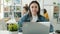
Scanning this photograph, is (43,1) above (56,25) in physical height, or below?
above

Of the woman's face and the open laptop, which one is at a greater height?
the woman's face

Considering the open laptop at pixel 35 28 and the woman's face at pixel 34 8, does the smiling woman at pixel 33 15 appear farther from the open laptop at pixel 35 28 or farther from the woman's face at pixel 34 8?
the open laptop at pixel 35 28

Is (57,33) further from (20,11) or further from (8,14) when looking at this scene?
(8,14)

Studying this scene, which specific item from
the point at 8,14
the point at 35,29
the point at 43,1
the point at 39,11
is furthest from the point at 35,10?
the point at 35,29

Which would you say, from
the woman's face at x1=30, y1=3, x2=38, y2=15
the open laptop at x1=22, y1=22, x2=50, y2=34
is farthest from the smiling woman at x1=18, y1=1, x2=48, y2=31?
the open laptop at x1=22, y1=22, x2=50, y2=34

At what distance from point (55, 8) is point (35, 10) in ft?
1.31

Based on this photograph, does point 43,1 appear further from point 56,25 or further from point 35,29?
point 35,29

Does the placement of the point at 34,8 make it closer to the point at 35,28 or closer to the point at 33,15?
the point at 33,15

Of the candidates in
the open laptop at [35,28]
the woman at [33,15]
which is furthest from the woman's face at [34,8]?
the open laptop at [35,28]

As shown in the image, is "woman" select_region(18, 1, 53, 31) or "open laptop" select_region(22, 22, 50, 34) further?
"woman" select_region(18, 1, 53, 31)

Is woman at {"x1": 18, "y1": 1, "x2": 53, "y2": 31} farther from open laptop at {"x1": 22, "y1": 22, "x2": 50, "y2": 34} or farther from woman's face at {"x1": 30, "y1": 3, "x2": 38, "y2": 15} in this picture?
open laptop at {"x1": 22, "y1": 22, "x2": 50, "y2": 34}

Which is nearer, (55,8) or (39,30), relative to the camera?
(39,30)

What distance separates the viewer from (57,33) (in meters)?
1.69

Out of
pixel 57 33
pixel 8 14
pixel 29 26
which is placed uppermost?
pixel 8 14
